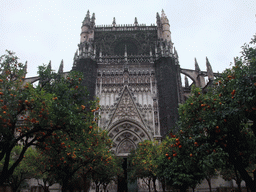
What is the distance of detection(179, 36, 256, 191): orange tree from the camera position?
7508mm

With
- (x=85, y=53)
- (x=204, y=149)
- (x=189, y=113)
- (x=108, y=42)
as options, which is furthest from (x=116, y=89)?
(x=204, y=149)

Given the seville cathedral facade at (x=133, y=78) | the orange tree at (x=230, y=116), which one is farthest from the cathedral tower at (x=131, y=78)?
the orange tree at (x=230, y=116)

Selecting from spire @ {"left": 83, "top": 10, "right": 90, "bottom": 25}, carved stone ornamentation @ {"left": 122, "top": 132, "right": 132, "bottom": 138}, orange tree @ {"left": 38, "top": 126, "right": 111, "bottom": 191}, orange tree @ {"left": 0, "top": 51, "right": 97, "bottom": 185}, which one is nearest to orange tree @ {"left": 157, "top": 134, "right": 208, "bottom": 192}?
orange tree @ {"left": 38, "top": 126, "right": 111, "bottom": 191}

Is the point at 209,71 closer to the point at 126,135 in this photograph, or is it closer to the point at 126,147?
the point at 126,135

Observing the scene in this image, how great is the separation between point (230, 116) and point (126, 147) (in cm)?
1900

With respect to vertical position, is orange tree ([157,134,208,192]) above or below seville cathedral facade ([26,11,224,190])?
below

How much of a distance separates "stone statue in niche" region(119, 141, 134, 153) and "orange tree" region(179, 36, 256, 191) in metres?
16.1

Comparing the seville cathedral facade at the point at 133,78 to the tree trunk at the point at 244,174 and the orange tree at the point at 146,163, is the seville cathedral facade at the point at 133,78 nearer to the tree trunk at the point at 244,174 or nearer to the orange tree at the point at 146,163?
the orange tree at the point at 146,163

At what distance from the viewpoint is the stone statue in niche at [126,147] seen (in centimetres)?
2556

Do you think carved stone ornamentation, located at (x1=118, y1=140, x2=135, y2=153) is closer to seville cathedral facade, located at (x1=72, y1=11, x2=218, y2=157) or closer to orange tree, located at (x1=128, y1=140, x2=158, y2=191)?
seville cathedral facade, located at (x1=72, y1=11, x2=218, y2=157)

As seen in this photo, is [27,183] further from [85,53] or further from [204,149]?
[204,149]

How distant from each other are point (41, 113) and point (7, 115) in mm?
1171

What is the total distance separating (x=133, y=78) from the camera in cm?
2869

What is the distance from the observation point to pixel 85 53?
1152 inches
